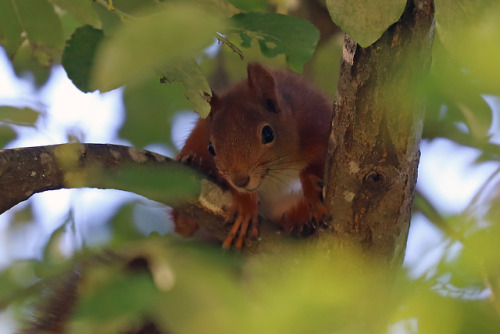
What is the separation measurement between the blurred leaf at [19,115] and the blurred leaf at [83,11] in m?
0.19

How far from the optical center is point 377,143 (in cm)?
118

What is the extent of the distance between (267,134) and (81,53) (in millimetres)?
736

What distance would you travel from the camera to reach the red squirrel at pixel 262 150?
4.89 ft

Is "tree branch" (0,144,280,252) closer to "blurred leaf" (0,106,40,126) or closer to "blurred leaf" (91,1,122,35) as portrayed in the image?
"blurred leaf" (0,106,40,126)

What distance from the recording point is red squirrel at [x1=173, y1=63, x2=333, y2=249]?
1491 millimetres

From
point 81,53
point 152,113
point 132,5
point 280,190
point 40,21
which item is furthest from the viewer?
point 152,113

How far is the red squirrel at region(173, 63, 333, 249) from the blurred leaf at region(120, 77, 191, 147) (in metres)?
0.33

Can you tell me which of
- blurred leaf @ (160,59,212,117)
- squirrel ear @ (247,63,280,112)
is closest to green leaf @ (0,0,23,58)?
blurred leaf @ (160,59,212,117)

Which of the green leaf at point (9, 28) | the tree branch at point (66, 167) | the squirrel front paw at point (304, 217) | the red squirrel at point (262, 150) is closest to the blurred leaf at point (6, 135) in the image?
the tree branch at point (66, 167)

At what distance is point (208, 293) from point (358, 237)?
33.9 inches

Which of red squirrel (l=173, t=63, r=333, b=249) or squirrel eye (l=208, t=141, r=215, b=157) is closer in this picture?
red squirrel (l=173, t=63, r=333, b=249)

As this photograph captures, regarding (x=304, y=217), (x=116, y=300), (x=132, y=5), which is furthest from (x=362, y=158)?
(x=116, y=300)

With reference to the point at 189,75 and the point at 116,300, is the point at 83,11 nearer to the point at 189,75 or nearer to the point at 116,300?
the point at 189,75

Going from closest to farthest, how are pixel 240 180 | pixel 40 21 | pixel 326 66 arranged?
1. pixel 40 21
2. pixel 240 180
3. pixel 326 66
